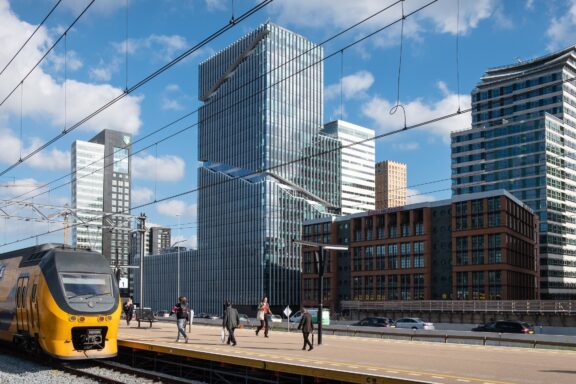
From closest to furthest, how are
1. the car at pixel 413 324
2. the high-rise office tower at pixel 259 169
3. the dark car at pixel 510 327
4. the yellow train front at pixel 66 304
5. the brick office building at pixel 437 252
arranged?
the yellow train front at pixel 66 304
the dark car at pixel 510 327
the car at pixel 413 324
the brick office building at pixel 437 252
the high-rise office tower at pixel 259 169

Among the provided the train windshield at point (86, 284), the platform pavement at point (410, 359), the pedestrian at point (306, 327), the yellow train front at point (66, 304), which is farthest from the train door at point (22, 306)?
the pedestrian at point (306, 327)

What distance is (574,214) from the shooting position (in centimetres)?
14375

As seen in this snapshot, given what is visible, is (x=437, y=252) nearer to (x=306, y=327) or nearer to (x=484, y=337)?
(x=484, y=337)

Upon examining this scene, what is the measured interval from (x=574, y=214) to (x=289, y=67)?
70848 mm

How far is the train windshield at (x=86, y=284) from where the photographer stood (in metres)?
20.8

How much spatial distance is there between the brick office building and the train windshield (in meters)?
76.0

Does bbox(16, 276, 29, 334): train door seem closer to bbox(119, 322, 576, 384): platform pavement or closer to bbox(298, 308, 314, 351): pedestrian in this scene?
bbox(119, 322, 576, 384): platform pavement

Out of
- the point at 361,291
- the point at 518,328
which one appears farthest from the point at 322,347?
the point at 361,291

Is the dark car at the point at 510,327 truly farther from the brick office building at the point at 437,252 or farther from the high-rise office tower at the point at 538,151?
the high-rise office tower at the point at 538,151

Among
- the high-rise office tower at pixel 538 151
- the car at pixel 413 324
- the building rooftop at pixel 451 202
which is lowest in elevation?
the car at pixel 413 324

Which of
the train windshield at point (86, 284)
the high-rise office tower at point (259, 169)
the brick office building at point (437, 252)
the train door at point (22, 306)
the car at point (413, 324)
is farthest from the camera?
the high-rise office tower at point (259, 169)

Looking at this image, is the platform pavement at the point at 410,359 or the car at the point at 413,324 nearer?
the platform pavement at the point at 410,359

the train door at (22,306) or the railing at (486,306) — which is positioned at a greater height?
the train door at (22,306)

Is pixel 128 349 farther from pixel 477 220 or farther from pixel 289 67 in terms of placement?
pixel 289 67
